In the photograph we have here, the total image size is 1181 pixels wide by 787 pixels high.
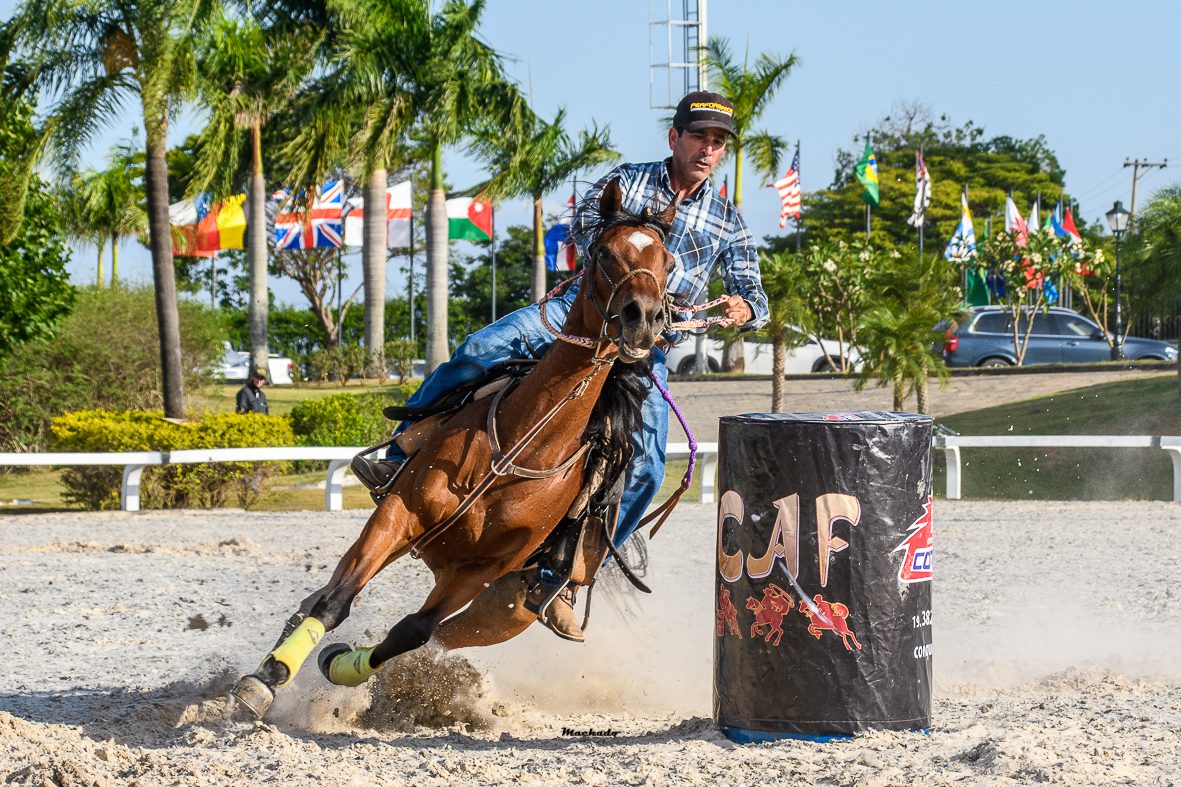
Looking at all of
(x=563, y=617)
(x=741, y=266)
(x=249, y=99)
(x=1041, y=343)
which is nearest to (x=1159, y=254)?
(x=1041, y=343)

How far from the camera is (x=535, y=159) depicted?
27.6 m

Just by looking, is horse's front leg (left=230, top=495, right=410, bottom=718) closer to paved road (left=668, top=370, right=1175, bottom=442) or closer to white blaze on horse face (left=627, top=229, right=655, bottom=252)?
white blaze on horse face (left=627, top=229, right=655, bottom=252)

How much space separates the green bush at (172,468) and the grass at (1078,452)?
10.7 metres

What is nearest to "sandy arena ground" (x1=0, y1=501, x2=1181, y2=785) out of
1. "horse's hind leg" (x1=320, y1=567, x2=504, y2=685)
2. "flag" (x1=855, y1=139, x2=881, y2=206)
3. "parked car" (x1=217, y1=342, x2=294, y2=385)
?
"horse's hind leg" (x1=320, y1=567, x2=504, y2=685)

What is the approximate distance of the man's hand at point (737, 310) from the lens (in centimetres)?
570

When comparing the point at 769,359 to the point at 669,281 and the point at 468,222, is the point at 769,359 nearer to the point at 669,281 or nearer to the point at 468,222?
the point at 468,222

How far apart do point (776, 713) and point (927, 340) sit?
63.4 feet

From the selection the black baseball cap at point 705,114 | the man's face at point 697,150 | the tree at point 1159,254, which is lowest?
the man's face at point 697,150

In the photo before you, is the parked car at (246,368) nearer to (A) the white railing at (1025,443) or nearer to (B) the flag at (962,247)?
(B) the flag at (962,247)

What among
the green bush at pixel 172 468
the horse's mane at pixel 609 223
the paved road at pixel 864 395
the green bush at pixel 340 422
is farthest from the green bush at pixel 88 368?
the horse's mane at pixel 609 223

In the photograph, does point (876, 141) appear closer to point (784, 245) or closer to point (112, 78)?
point (784, 245)

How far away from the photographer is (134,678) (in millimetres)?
7051

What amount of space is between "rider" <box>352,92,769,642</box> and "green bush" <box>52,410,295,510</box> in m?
12.2

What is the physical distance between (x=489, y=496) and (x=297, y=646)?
979mm
